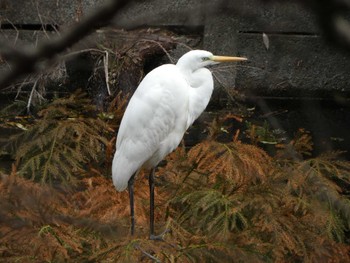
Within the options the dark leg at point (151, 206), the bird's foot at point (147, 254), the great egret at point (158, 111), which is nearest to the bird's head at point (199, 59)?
the great egret at point (158, 111)

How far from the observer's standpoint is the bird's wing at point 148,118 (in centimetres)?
212

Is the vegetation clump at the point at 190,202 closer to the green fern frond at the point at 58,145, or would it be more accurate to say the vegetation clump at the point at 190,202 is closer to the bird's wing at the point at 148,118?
the green fern frond at the point at 58,145

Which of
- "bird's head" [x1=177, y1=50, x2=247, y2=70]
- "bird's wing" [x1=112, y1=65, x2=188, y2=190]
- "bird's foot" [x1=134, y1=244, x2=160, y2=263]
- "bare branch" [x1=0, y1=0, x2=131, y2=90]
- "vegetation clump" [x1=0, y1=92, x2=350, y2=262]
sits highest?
"bare branch" [x1=0, y1=0, x2=131, y2=90]

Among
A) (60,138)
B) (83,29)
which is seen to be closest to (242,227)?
(60,138)

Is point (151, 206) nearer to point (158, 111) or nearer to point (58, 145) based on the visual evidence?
point (158, 111)

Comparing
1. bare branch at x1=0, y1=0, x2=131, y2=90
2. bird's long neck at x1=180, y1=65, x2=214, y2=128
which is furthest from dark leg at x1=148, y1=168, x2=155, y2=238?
bare branch at x1=0, y1=0, x2=131, y2=90

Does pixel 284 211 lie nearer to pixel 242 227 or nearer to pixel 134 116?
pixel 242 227

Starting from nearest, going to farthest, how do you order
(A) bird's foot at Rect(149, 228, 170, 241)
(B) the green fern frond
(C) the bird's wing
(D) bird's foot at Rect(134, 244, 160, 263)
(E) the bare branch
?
(E) the bare branch < (D) bird's foot at Rect(134, 244, 160, 263) < (A) bird's foot at Rect(149, 228, 170, 241) < (C) the bird's wing < (B) the green fern frond

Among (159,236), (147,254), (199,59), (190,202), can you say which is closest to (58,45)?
(147,254)

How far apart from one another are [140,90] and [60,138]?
1.93 ft

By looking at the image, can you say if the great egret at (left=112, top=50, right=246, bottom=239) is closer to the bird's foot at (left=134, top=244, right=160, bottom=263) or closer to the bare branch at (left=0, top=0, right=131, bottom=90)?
the bird's foot at (left=134, top=244, right=160, bottom=263)

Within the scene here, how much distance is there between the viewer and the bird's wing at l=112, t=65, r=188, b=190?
2.12 m

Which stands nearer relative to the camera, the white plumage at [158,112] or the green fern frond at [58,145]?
the white plumage at [158,112]

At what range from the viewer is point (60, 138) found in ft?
8.60
